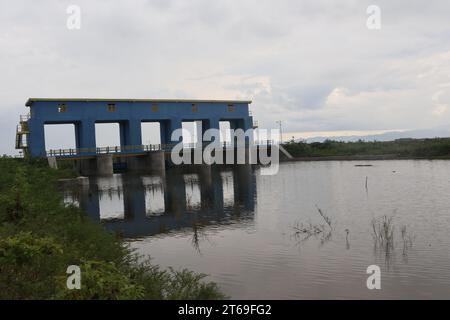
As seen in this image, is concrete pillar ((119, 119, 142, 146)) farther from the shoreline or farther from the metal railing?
the shoreline

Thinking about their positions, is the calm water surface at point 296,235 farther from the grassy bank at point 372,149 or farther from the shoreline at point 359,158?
the grassy bank at point 372,149

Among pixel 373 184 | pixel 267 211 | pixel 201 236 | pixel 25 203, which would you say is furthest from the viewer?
pixel 373 184

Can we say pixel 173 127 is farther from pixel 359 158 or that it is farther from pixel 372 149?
pixel 372 149

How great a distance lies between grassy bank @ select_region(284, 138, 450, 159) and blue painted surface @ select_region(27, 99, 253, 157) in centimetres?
1329

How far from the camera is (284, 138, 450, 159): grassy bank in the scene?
A: 62000mm

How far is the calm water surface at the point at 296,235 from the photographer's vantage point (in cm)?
1130

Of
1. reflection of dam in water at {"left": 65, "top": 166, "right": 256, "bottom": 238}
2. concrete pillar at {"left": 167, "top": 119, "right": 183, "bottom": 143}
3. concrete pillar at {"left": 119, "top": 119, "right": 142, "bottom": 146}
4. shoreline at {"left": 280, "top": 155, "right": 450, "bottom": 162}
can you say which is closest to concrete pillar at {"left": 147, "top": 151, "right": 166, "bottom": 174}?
concrete pillar at {"left": 119, "top": 119, "right": 142, "bottom": 146}

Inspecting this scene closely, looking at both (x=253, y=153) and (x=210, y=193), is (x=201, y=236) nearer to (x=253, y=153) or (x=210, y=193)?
(x=210, y=193)

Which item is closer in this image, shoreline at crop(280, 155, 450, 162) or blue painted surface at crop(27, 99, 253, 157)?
blue painted surface at crop(27, 99, 253, 157)

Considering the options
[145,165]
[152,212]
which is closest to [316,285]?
[152,212]

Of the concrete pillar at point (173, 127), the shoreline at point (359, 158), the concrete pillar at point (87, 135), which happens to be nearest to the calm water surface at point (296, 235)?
the concrete pillar at point (87, 135)

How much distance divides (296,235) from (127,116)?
44.0 meters

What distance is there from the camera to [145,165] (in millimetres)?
58000

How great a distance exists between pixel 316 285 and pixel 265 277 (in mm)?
1446
